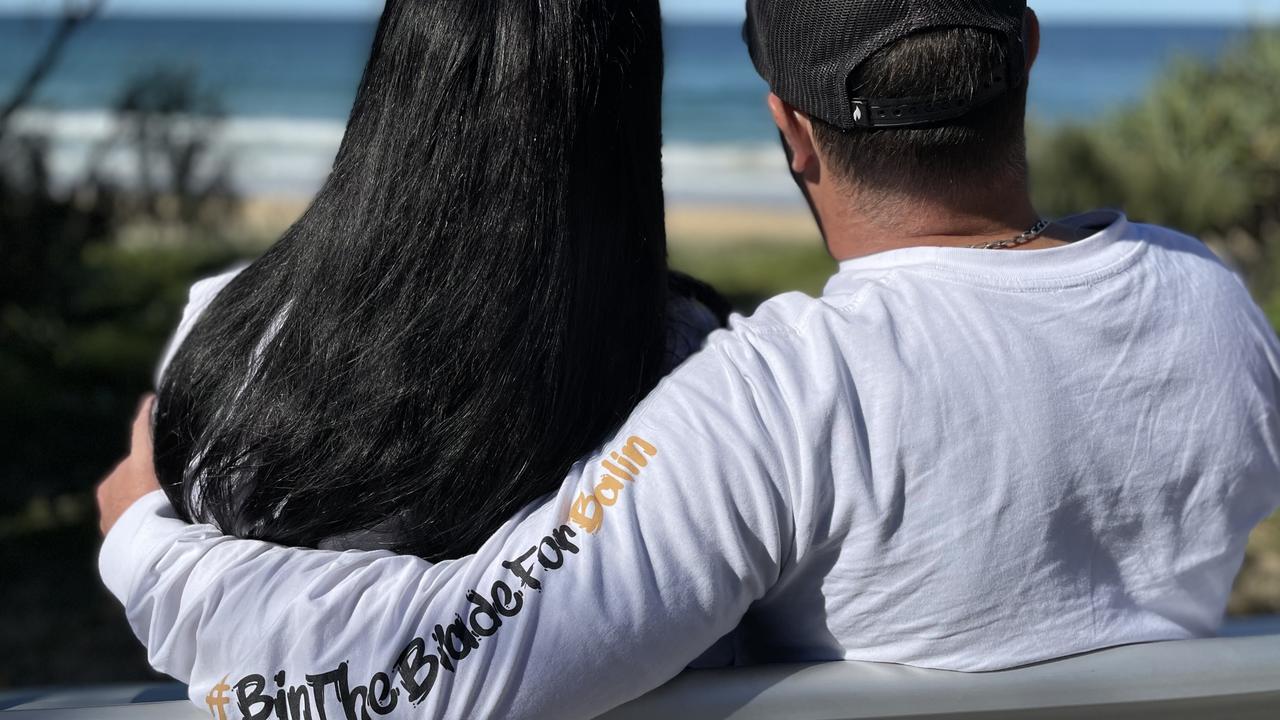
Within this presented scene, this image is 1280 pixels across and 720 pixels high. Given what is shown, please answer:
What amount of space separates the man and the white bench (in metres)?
0.03

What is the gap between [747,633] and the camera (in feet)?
4.69

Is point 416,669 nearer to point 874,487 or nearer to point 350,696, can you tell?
point 350,696

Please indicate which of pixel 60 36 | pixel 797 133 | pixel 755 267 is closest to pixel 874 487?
pixel 797 133

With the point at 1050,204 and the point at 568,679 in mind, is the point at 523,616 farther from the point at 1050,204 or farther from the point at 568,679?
the point at 1050,204

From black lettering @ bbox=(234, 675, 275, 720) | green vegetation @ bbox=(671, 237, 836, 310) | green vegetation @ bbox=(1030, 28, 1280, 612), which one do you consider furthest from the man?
green vegetation @ bbox=(671, 237, 836, 310)

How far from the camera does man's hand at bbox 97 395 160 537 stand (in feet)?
4.85

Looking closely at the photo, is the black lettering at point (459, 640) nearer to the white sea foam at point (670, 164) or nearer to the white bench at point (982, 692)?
the white bench at point (982, 692)

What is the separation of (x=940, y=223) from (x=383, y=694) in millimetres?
798

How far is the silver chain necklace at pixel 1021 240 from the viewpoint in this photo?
53.9 inches

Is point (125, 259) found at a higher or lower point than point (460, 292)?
lower

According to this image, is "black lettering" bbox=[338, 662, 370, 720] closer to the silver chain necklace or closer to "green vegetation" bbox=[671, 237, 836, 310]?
the silver chain necklace

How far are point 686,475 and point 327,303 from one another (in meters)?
0.46

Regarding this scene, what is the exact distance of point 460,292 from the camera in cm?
132

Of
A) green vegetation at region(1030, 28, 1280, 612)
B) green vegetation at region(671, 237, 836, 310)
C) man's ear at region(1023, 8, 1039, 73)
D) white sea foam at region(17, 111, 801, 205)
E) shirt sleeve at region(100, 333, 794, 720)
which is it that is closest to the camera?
shirt sleeve at region(100, 333, 794, 720)
